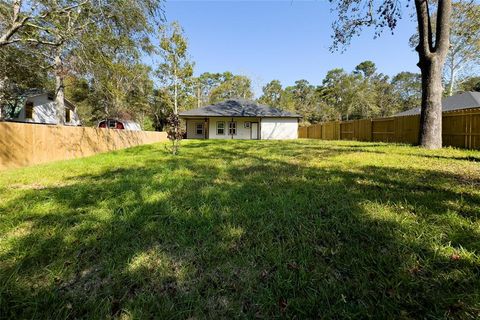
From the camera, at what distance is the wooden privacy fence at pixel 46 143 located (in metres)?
6.70

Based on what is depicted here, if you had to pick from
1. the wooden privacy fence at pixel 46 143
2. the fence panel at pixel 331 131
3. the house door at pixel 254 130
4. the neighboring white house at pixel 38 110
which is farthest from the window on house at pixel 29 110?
the fence panel at pixel 331 131

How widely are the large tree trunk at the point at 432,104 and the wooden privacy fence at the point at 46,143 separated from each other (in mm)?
13434

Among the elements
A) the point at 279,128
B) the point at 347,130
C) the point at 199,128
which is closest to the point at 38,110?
the point at 199,128

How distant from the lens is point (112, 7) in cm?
718

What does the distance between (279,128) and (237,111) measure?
469cm

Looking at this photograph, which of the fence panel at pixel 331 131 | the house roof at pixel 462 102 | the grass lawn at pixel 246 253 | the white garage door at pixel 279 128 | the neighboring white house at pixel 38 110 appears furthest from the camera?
the white garage door at pixel 279 128

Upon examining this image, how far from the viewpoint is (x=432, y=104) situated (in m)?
8.45

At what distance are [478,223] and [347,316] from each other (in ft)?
5.99

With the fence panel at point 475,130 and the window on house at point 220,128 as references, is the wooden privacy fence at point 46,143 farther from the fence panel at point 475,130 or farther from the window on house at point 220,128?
the fence panel at point 475,130

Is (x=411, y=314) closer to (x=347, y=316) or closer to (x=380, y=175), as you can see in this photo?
(x=347, y=316)

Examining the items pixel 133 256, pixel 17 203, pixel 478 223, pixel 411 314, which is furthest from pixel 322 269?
pixel 17 203

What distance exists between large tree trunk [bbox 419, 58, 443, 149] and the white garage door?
15535mm

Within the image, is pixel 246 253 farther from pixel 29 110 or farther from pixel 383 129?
pixel 29 110

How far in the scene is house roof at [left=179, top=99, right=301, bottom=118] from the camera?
2280 centimetres
